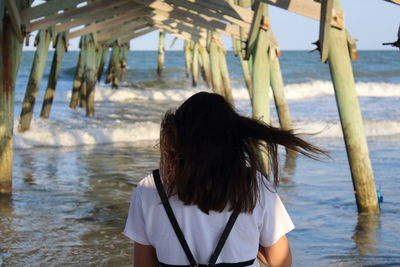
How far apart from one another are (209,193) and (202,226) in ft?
0.28

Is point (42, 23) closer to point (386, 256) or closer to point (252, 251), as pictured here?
point (386, 256)

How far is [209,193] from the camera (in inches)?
68.8

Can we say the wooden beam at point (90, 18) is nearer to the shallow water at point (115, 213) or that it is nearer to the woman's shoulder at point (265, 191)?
the shallow water at point (115, 213)

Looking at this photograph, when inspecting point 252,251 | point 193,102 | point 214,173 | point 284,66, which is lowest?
point 284,66

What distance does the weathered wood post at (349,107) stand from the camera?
5.18 meters

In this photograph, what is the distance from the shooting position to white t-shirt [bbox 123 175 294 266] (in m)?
1.78

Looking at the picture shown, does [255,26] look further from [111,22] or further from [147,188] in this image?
[111,22]

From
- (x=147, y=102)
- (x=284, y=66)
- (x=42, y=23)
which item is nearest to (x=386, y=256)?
(x=42, y=23)

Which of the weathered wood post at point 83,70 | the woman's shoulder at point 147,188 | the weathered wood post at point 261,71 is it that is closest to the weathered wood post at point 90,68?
the weathered wood post at point 83,70

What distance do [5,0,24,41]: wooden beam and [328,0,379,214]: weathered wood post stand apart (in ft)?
8.32

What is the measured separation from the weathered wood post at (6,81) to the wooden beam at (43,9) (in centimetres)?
40

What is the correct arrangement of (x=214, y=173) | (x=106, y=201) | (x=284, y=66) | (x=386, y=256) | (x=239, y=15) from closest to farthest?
1. (x=214, y=173)
2. (x=386, y=256)
3. (x=106, y=201)
4. (x=239, y=15)
5. (x=284, y=66)

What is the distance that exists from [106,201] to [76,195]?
398 mm

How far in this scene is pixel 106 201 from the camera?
20.0 ft
